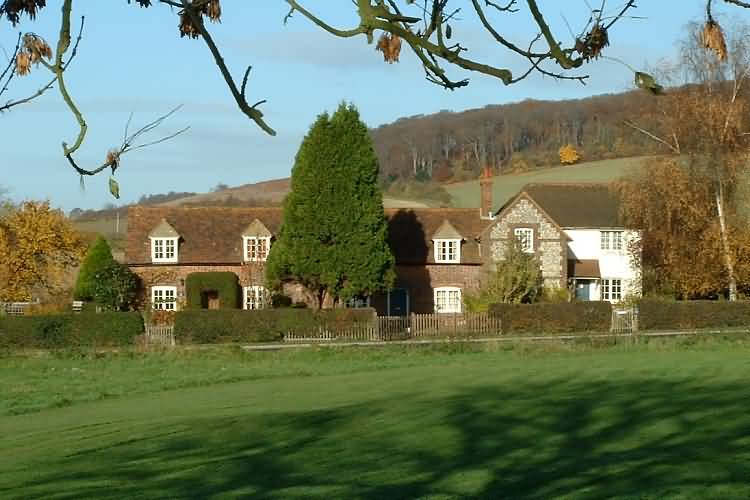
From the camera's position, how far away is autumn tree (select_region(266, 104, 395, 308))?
56594 mm

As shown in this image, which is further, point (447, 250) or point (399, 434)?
point (447, 250)

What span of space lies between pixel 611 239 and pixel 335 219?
1957cm

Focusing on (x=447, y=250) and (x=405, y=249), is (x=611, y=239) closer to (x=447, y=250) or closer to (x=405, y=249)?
(x=447, y=250)

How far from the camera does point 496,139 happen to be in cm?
11225

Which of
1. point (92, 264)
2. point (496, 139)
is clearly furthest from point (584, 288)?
point (496, 139)

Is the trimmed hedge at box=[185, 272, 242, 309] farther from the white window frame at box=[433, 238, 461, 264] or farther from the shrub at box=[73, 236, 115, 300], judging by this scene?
the white window frame at box=[433, 238, 461, 264]

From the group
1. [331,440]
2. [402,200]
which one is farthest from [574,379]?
[402,200]

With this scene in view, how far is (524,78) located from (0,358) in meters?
43.0

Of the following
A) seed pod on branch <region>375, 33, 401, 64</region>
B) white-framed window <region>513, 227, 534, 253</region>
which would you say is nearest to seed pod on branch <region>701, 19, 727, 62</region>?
seed pod on branch <region>375, 33, 401, 64</region>

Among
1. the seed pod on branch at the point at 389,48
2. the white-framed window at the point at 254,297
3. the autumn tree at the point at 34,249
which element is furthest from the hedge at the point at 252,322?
the seed pod on branch at the point at 389,48

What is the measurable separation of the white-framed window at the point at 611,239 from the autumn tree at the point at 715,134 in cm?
1003

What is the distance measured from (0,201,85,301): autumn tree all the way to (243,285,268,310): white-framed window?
1008 cm

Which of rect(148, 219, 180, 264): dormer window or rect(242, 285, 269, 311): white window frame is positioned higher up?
rect(148, 219, 180, 264): dormer window

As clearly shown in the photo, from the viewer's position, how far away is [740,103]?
188 ft
